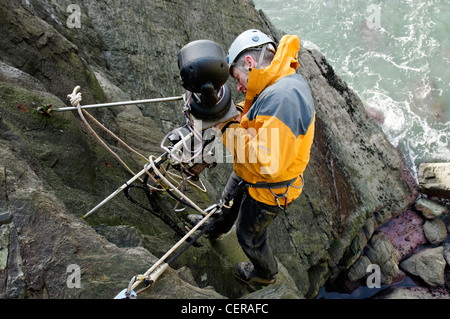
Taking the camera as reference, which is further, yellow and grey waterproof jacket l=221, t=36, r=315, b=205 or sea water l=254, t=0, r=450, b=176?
sea water l=254, t=0, r=450, b=176

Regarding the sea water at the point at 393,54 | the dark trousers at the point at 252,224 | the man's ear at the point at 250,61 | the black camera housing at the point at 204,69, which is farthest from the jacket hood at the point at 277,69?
the sea water at the point at 393,54

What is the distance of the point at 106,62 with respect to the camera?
6.75 meters

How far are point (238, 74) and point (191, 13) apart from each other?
578 cm

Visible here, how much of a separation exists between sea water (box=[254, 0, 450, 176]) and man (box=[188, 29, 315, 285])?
10848 mm

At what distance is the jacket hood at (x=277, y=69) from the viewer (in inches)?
118

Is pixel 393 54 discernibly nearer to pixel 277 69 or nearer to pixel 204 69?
pixel 277 69

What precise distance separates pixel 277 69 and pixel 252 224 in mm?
1746

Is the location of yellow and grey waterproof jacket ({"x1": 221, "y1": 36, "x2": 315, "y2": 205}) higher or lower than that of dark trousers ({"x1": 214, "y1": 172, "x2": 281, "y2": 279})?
higher

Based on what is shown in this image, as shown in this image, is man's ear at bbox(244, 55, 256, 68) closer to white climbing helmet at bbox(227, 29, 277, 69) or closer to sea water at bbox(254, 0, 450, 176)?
white climbing helmet at bbox(227, 29, 277, 69)

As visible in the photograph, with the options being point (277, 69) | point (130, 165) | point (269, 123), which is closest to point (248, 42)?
point (277, 69)

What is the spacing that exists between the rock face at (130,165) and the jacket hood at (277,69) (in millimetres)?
1833

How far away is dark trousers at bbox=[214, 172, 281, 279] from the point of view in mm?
3734

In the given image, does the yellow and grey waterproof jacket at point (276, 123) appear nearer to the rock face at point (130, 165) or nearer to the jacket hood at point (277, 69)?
the jacket hood at point (277, 69)

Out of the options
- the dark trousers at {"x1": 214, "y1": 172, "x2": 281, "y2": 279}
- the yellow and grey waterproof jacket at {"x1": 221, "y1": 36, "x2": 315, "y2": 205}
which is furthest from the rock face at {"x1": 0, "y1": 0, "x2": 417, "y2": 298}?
the yellow and grey waterproof jacket at {"x1": 221, "y1": 36, "x2": 315, "y2": 205}
